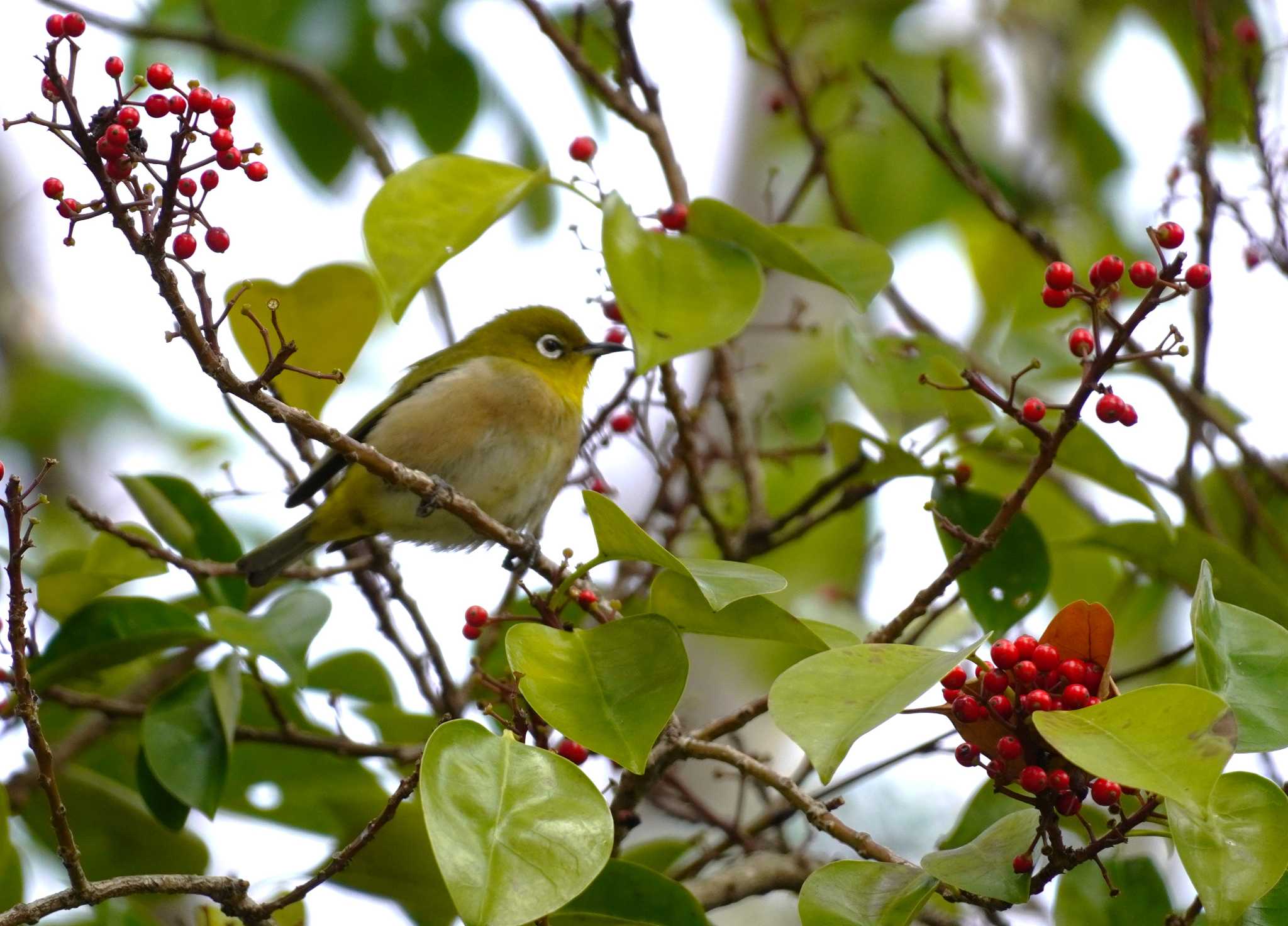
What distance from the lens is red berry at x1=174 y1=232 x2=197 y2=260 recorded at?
2.18m

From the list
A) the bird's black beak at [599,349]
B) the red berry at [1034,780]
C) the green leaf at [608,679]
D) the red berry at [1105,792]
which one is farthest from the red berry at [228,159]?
the bird's black beak at [599,349]

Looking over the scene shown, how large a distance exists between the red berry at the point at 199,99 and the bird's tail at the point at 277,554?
1658mm

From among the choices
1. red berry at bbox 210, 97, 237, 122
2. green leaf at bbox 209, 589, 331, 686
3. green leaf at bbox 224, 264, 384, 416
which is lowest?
green leaf at bbox 209, 589, 331, 686

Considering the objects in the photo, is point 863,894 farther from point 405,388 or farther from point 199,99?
point 405,388

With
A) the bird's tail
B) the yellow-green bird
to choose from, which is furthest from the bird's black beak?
the bird's tail

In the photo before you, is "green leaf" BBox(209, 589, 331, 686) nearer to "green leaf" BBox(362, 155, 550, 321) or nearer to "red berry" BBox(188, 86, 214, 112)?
"green leaf" BBox(362, 155, 550, 321)

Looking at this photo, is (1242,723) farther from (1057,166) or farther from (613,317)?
(1057,166)

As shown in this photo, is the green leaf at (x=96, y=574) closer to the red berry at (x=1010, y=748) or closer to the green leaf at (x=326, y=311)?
the green leaf at (x=326, y=311)

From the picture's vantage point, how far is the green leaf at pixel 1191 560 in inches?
116

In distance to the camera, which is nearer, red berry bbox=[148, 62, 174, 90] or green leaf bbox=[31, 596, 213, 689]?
red berry bbox=[148, 62, 174, 90]

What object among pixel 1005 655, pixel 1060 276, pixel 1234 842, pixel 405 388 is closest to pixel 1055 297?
pixel 1060 276

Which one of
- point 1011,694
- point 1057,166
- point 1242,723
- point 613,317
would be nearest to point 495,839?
point 1011,694

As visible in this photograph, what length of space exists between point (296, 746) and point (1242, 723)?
2.25 meters

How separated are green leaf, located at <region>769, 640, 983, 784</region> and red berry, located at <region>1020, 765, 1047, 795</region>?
0.21 meters
